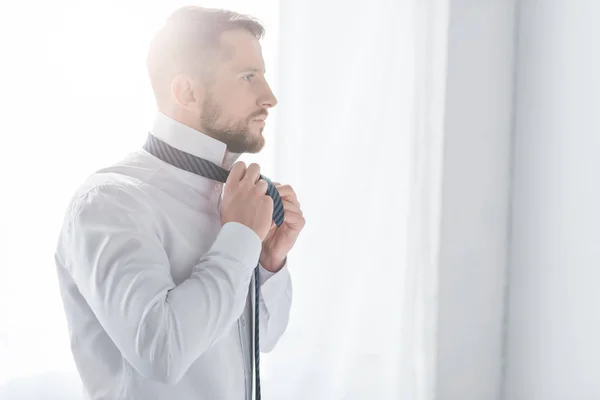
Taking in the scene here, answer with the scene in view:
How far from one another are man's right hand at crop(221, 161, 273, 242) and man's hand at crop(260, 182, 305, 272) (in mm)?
128

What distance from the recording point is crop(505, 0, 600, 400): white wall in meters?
1.91

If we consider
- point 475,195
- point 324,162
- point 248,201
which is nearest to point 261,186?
point 248,201

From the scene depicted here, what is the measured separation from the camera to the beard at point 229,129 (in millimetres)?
937

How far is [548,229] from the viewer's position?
2129 mm

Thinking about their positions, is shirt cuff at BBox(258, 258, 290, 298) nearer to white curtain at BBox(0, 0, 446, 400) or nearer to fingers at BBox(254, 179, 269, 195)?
fingers at BBox(254, 179, 269, 195)

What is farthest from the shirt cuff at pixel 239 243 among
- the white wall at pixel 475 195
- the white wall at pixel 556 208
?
the white wall at pixel 475 195

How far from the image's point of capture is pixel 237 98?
0.94m

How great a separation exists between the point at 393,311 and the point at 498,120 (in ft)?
2.63

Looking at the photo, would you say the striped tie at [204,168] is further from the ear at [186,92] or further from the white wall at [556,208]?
the white wall at [556,208]

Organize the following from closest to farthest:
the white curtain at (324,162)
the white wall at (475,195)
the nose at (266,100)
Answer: the nose at (266,100), the white curtain at (324,162), the white wall at (475,195)

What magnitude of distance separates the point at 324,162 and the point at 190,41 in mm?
1230

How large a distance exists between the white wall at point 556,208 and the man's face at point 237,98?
1309 mm

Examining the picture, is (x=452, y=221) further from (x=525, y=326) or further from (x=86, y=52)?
(x=86, y=52)

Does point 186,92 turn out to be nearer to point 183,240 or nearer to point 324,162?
point 183,240
